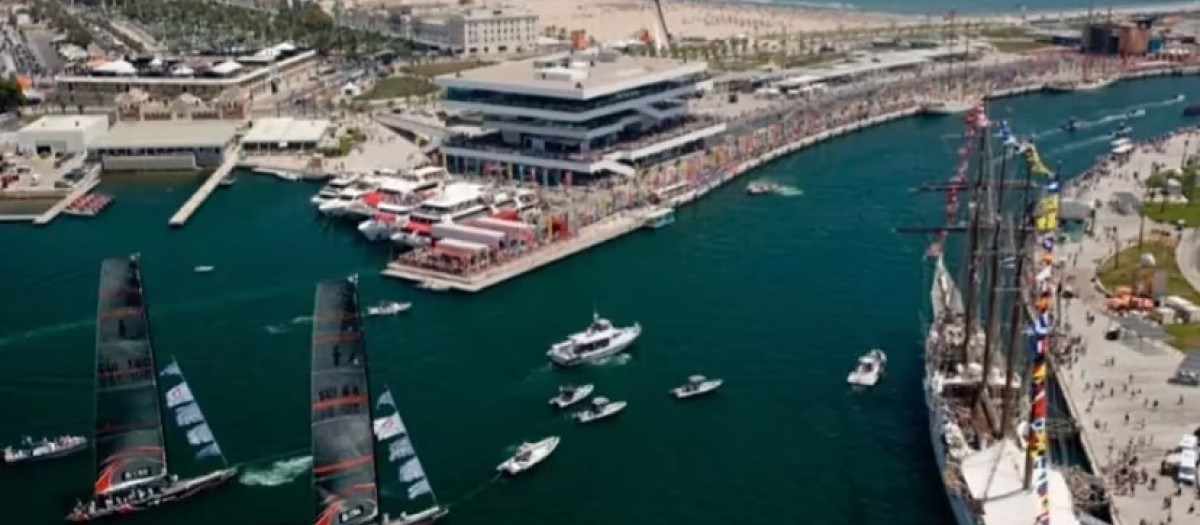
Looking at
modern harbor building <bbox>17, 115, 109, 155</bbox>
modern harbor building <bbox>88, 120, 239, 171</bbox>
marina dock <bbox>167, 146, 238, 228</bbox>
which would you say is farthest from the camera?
modern harbor building <bbox>17, 115, 109, 155</bbox>

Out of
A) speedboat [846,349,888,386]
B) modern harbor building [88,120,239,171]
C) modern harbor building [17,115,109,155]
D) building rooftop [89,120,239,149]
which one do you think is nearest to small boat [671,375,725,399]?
speedboat [846,349,888,386]

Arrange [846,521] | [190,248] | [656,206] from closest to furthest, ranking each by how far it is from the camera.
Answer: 1. [846,521]
2. [190,248]
3. [656,206]

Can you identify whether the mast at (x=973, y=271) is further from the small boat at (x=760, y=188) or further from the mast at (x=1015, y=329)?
the small boat at (x=760, y=188)

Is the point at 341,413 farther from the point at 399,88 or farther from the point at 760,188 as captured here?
the point at 399,88

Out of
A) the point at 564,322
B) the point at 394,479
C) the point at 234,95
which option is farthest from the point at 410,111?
the point at 394,479

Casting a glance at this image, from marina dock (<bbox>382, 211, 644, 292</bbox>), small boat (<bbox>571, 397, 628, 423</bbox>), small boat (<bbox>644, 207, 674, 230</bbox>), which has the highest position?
small boat (<bbox>644, 207, 674, 230</bbox>)

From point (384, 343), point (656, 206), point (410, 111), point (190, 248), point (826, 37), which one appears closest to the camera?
point (384, 343)

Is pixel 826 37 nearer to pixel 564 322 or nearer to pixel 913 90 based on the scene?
pixel 913 90

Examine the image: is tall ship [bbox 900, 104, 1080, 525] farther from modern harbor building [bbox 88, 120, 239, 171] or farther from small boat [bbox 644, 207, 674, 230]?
modern harbor building [bbox 88, 120, 239, 171]
